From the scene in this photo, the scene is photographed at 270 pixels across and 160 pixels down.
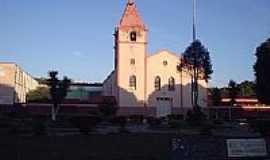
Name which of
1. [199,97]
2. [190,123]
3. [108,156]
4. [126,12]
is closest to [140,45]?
[126,12]

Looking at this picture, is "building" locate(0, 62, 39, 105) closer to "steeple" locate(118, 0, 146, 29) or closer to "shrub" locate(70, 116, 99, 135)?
"steeple" locate(118, 0, 146, 29)

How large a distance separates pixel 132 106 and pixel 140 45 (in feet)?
26.8

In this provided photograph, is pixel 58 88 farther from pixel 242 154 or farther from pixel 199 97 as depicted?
pixel 242 154

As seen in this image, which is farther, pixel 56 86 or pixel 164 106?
pixel 164 106

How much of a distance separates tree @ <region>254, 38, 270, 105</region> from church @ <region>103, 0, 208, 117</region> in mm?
19458

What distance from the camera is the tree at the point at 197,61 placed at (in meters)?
49.6

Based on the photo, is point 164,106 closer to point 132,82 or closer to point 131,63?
point 132,82

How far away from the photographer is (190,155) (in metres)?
15.0

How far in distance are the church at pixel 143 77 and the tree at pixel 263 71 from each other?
19.5 meters

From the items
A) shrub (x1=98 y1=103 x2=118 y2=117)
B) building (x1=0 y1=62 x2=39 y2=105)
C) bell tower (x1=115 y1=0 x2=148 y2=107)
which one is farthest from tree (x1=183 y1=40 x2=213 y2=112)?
building (x1=0 y1=62 x2=39 y2=105)

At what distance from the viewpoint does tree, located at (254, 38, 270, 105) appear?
4241 cm

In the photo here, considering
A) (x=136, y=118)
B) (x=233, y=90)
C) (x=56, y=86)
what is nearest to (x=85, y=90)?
(x=233, y=90)

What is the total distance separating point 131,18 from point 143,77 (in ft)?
26.8

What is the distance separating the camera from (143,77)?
62906 mm
